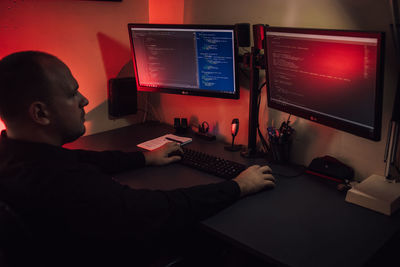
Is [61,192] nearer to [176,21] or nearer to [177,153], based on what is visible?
[177,153]

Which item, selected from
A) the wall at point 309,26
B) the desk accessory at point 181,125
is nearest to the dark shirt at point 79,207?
the wall at point 309,26

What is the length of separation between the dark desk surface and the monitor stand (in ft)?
0.08

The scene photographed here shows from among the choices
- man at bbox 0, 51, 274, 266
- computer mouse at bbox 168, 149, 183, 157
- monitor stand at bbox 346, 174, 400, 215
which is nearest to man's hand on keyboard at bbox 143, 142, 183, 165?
computer mouse at bbox 168, 149, 183, 157

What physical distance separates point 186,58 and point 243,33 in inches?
14.1

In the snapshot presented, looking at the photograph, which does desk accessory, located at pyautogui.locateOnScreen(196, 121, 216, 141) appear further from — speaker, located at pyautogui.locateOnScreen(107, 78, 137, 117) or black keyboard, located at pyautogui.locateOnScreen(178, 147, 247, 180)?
speaker, located at pyautogui.locateOnScreen(107, 78, 137, 117)

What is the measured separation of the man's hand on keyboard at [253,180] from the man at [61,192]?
0.20 metres

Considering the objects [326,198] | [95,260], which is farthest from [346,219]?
[95,260]

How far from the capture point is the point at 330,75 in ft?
4.36

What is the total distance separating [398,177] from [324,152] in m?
0.32

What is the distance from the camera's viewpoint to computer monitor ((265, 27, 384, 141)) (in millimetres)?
1189

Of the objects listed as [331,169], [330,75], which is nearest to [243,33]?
[330,75]

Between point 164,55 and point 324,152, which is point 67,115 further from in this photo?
point 324,152

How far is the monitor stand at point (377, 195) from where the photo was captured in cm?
128

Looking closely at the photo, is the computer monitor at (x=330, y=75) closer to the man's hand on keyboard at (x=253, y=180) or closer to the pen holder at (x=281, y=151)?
the pen holder at (x=281, y=151)
